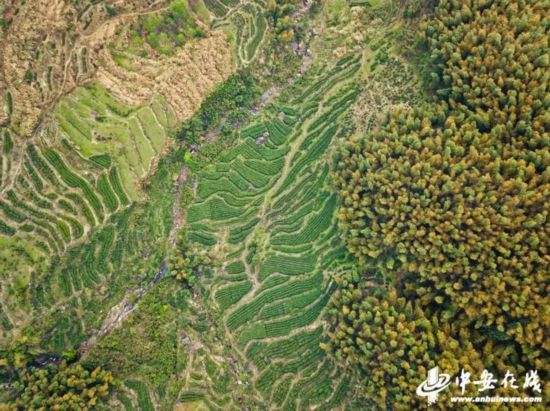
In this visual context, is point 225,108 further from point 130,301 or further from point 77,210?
point 130,301

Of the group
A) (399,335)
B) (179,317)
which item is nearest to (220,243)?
(179,317)

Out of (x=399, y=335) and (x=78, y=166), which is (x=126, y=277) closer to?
(x=78, y=166)

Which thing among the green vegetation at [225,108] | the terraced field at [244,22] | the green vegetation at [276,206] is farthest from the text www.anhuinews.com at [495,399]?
the terraced field at [244,22]
